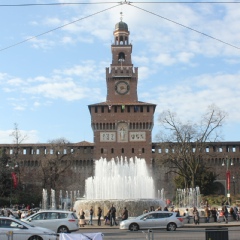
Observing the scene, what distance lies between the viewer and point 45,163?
66.1 meters

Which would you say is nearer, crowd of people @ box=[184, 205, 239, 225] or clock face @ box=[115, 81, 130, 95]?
crowd of people @ box=[184, 205, 239, 225]

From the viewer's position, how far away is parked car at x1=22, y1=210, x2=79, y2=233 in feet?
66.9

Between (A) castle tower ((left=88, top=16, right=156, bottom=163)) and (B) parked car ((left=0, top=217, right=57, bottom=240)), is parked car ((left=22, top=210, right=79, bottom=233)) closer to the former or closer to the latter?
(B) parked car ((left=0, top=217, right=57, bottom=240))

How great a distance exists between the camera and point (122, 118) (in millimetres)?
69938

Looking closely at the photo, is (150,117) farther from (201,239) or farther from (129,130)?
(201,239)

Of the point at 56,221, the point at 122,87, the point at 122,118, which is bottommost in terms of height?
the point at 56,221

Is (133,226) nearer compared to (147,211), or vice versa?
(133,226)

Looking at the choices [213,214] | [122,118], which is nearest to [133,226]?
[213,214]

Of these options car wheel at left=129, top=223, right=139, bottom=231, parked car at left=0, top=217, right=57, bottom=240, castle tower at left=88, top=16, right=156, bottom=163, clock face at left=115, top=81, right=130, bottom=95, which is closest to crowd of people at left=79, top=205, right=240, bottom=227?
car wheel at left=129, top=223, right=139, bottom=231

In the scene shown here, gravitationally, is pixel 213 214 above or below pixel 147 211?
below

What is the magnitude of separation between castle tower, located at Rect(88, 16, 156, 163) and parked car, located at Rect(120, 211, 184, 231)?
148 feet

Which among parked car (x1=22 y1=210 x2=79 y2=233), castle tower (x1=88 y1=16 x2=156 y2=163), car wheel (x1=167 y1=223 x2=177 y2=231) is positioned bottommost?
car wheel (x1=167 y1=223 x2=177 y2=231)

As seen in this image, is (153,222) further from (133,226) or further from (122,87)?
(122,87)

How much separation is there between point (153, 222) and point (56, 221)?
477 cm
